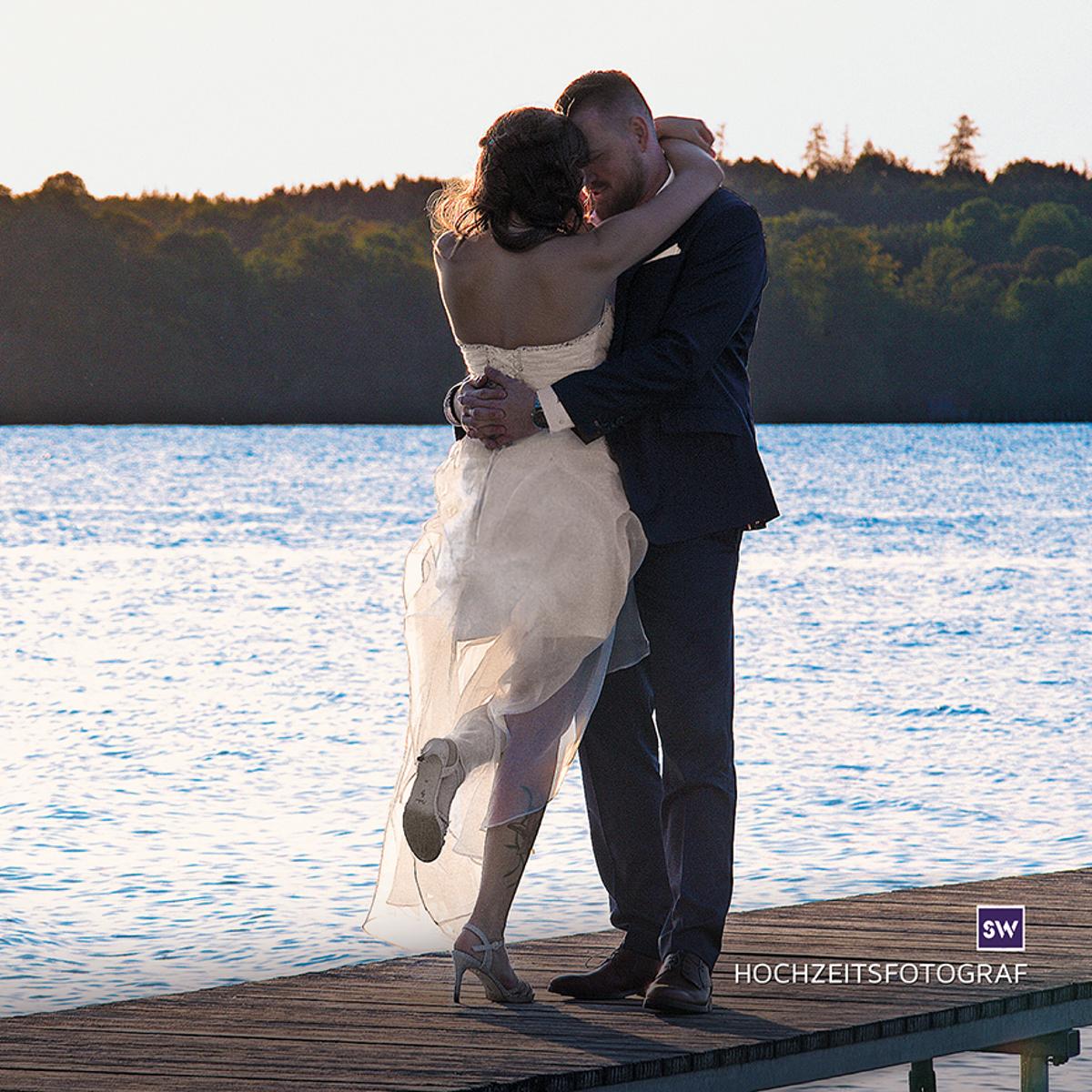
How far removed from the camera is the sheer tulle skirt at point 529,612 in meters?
3.52

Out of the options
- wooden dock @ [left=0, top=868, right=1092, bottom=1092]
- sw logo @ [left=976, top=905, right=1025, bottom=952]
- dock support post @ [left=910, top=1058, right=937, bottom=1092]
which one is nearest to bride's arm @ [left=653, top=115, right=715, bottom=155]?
wooden dock @ [left=0, top=868, right=1092, bottom=1092]

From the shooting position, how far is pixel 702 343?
344cm

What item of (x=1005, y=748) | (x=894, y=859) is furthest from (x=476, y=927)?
(x=1005, y=748)

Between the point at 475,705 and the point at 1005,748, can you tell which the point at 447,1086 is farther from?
the point at 1005,748

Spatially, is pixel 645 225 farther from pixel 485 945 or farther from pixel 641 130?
pixel 485 945

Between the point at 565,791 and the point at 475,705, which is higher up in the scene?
the point at 475,705

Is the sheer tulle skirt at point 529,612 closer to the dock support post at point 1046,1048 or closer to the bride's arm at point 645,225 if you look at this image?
the bride's arm at point 645,225

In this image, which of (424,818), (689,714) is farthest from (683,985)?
(424,818)

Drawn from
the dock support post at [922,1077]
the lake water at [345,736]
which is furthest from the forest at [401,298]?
the dock support post at [922,1077]

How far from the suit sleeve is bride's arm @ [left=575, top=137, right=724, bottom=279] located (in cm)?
6

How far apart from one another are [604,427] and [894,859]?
6.97 m

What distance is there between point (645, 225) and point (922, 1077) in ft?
8.21

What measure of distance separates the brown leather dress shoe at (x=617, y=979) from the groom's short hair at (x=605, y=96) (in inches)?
63.6

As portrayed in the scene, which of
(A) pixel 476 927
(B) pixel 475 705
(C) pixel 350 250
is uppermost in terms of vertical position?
(C) pixel 350 250
